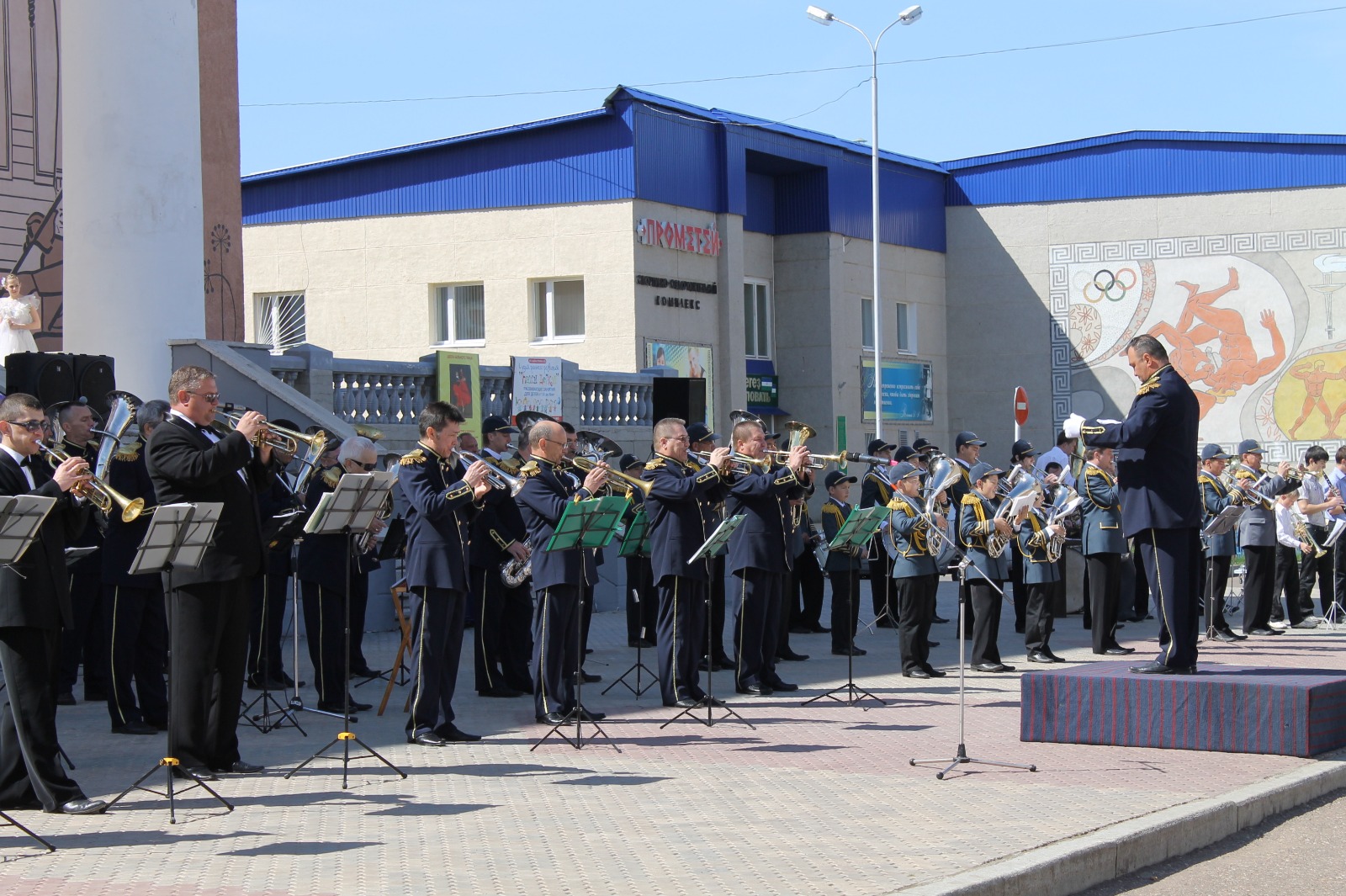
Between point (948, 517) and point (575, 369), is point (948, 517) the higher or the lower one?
the lower one

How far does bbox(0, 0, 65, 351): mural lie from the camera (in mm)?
22422

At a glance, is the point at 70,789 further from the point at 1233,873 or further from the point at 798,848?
A: the point at 1233,873

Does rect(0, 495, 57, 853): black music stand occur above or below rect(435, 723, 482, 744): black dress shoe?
above

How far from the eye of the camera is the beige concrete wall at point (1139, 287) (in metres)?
37.9

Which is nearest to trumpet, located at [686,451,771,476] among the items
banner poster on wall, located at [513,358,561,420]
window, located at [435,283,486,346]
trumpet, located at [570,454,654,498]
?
trumpet, located at [570,454,654,498]

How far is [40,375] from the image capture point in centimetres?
1465

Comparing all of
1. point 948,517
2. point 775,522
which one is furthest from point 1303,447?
point 775,522

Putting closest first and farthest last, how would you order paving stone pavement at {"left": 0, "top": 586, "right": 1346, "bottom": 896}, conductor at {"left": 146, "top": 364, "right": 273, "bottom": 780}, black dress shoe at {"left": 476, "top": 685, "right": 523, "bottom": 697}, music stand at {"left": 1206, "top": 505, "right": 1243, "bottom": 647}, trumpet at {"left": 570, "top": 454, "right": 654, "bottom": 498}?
1. paving stone pavement at {"left": 0, "top": 586, "right": 1346, "bottom": 896}
2. conductor at {"left": 146, "top": 364, "right": 273, "bottom": 780}
3. trumpet at {"left": 570, "top": 454, "right": 654, "bottom": 498}
4. black dress shoe at {"left": 476, "top": 685, "right": 523, "bottom": 697}
5. music stand at {"left": 1206, "top": 505, "right": 1243, "bottom": 647}

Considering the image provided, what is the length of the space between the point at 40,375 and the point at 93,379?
625 millimetres

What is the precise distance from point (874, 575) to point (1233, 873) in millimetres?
12882

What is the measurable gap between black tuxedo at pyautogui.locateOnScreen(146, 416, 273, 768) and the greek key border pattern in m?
32.9

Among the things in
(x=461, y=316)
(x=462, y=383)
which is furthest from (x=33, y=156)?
(x=461, y=316)

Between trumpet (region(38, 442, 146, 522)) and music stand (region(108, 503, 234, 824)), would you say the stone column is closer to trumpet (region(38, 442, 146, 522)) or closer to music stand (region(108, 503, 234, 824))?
trumpet (region(38, 442, 146, 522))

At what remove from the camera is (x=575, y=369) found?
23.6 meters
